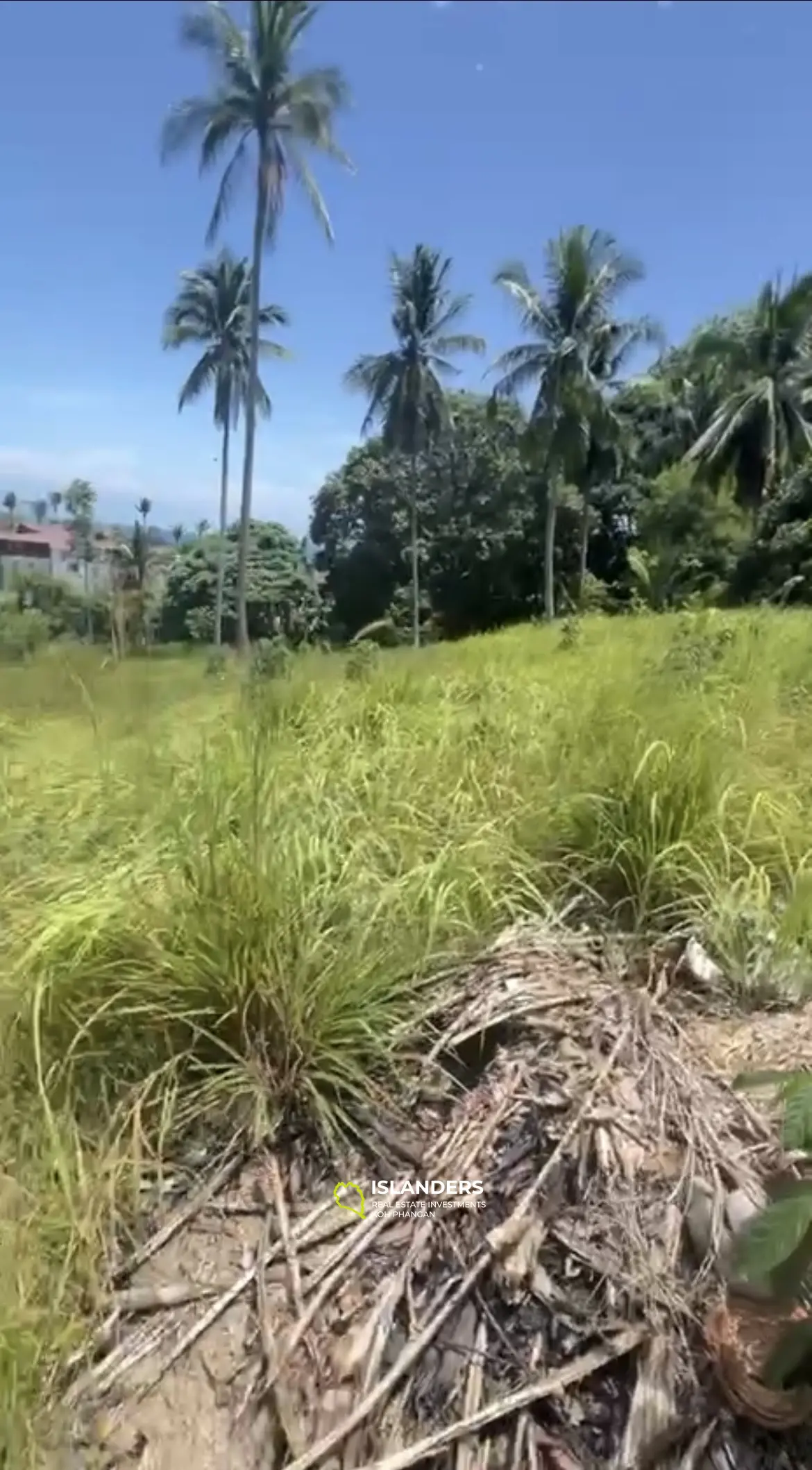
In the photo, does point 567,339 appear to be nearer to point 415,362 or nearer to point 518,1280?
point 415,362

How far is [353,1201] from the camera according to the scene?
1413 mm

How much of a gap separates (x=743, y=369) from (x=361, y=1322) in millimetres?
21580

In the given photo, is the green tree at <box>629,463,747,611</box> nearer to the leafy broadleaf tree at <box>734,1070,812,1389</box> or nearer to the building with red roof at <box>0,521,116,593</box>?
the building with red roof at <box>0,521,116,593</box>

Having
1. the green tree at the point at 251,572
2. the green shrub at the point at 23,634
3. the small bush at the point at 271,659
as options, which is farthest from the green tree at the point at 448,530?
the green shrub at the point at 23,634

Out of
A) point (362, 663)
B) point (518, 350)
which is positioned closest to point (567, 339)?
point (518, 350)

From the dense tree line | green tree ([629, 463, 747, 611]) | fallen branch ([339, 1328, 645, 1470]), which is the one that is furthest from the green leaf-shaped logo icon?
green tree ([629, 463, 747, 611])

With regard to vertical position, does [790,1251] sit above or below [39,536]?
below

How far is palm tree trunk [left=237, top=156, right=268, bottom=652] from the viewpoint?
16.5 metres

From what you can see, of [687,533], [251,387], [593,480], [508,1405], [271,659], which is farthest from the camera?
[593,480]

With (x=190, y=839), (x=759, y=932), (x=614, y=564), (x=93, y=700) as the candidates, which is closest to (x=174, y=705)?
(x=93, y=700)

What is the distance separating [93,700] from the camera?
7.37 ft

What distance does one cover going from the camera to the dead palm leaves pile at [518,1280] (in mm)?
1164

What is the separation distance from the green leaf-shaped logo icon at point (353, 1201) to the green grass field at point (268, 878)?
0.09 meters

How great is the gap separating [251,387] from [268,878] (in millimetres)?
18586
